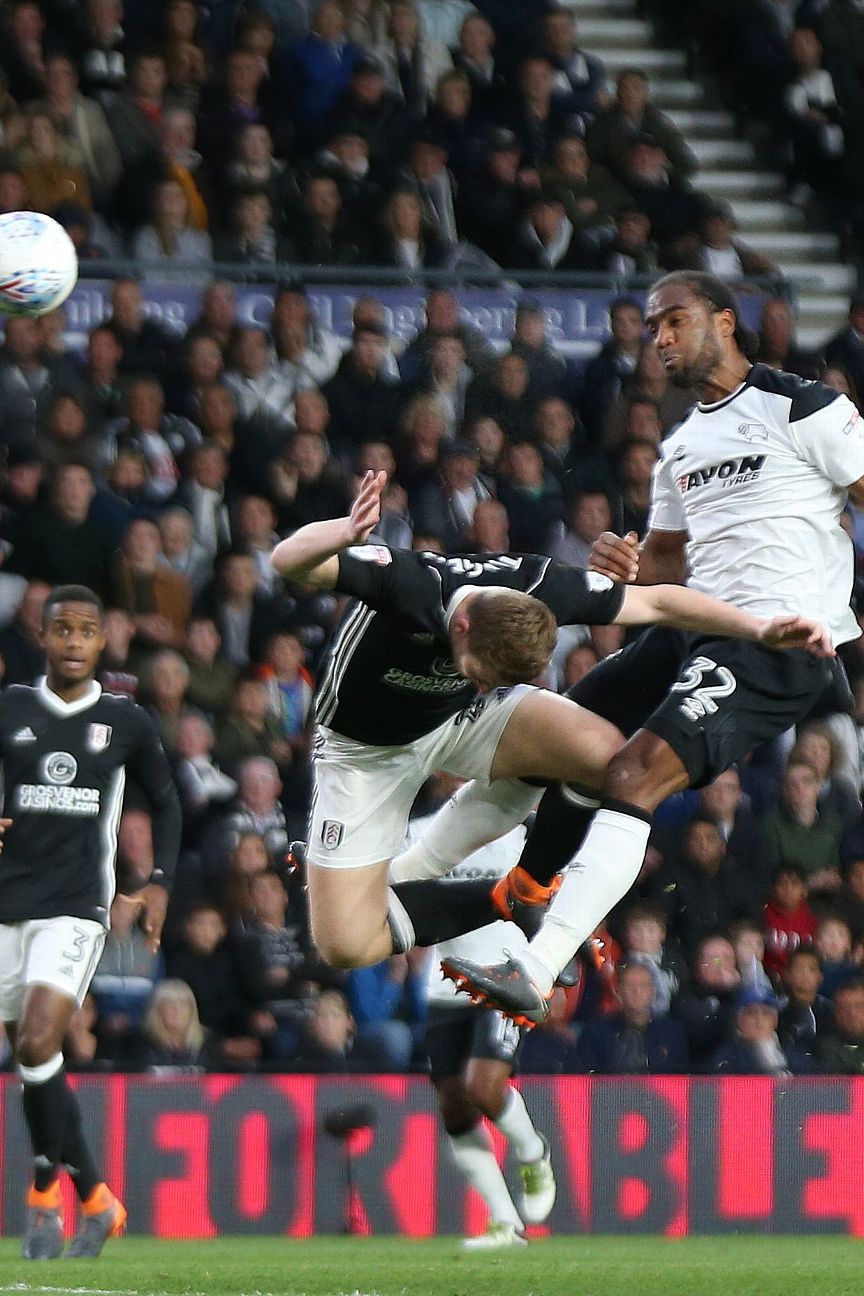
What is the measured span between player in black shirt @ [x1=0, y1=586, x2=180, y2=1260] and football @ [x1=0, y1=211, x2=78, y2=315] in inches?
53.8

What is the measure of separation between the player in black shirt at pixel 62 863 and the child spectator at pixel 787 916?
324 centimetres

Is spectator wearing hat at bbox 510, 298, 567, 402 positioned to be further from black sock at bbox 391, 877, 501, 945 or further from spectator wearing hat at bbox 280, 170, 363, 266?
black sock at bbox 391, 877, 501, 945

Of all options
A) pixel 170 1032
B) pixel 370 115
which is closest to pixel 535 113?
pixel 370 115

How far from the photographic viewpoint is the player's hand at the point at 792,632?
646cm

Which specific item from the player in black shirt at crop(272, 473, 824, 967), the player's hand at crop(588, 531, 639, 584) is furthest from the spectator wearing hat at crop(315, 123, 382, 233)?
the player's hand at crop(588, 531, 639, 584)

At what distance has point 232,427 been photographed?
1118 cm

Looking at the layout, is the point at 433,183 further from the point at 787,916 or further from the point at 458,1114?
the point at 458,1114

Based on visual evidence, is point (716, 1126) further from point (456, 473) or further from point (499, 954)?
point (456, 473)

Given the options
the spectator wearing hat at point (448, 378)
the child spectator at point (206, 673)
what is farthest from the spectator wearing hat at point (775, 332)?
the child spectator at point (206, 673)

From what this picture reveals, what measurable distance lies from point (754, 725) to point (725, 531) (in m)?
0.62

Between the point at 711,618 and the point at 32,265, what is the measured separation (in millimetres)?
2526

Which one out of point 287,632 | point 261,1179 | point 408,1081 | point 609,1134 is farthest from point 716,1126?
point 287,632

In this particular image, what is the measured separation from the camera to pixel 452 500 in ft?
37.1

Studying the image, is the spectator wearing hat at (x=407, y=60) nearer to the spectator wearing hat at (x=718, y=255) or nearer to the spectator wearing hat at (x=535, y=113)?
the spectator wearing hat at (x=535, y=113)
